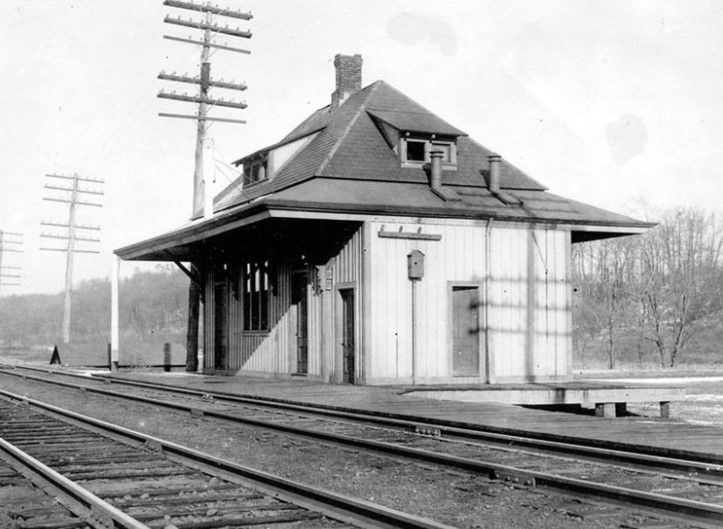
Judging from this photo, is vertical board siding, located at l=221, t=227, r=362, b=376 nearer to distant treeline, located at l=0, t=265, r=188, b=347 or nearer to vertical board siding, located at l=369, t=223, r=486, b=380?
vertical board siding, located at l=369, t=223, r=486, b=380

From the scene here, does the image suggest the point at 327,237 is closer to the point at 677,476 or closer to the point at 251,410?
the point at 251,410

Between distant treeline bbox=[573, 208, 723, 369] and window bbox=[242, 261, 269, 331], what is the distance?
36461mm

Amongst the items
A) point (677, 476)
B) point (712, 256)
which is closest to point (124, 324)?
point (712, 256)

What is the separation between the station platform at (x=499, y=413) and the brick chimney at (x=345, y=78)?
30.9 feet

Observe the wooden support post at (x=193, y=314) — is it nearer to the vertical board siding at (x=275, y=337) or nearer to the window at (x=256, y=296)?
the window at (x=256, y=296)

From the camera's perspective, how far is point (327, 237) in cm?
2000

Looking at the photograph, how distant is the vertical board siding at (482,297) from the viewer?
18766mm

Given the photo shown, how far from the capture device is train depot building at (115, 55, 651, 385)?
61.6 feet

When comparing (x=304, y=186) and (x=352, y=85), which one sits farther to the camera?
(x=352, y=85)

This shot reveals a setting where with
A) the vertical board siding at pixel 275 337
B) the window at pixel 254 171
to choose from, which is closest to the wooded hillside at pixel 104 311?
the window at pixel 254 171

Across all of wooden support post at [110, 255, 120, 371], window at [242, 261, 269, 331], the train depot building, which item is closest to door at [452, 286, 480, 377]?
the train depot building

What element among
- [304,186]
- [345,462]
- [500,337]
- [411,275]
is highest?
[304,186]

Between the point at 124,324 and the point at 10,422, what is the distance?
104m

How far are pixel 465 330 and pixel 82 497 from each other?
13.8 meters
